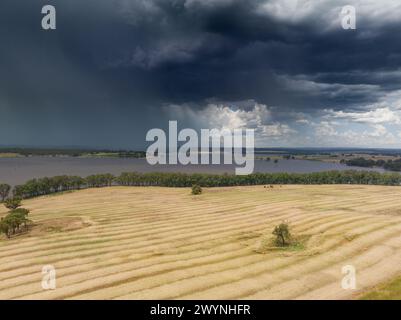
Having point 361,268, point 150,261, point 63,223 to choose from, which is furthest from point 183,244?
point 63,223

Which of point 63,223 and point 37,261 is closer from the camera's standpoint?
point 37,261
